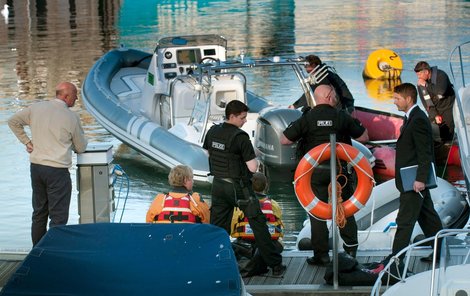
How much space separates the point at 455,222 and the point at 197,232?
448 centimetres

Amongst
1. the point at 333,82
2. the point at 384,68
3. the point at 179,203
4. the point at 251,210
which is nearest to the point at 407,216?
the point at 251,210

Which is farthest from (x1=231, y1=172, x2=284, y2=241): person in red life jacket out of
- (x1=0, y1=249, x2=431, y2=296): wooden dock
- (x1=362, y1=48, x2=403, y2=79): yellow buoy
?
(x1=362, y1=48, x2=403, y2=79): yellow buoy

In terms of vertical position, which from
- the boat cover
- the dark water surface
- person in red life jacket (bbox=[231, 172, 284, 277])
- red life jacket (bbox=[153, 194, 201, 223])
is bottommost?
the dark water surface

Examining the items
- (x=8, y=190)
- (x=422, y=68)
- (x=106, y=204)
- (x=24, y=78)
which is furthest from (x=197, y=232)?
(x=24, y=78)

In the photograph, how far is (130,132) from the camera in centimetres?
1488

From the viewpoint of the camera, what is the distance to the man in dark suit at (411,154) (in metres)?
7.63

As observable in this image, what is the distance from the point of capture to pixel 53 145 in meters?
8.26

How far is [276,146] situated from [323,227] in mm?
5357

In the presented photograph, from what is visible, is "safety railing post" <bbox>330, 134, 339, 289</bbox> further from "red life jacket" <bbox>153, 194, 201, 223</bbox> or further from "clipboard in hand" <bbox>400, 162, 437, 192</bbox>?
"red life jacket" <bbox>153, 194, 201, 223</bbox>

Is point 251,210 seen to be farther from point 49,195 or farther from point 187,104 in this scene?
point 187,104

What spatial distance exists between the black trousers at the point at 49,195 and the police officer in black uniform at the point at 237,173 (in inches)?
46.1

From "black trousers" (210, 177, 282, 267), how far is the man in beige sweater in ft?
3.74

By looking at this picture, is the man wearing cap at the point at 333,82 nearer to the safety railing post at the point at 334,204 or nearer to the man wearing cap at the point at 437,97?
the man wearing cap at the point at 437,97

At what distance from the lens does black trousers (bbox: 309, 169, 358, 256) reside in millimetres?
8055
